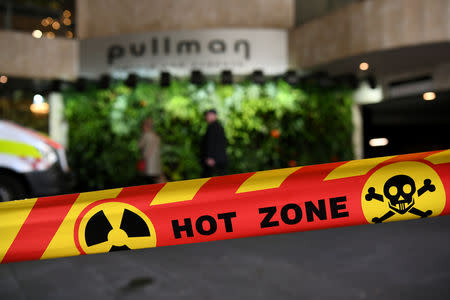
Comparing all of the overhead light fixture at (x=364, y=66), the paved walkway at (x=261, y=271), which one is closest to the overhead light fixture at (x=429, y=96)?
the overhead light fixture at (x=364, y=66)

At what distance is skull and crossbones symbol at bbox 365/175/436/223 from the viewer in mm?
1599

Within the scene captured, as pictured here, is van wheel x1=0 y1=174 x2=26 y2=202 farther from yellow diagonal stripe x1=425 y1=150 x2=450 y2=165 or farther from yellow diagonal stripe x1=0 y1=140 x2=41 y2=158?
yellow diagonal stripe x1=425 y1=150 x2=450 y2=165

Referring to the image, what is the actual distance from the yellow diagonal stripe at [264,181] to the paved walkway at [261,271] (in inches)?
51.2

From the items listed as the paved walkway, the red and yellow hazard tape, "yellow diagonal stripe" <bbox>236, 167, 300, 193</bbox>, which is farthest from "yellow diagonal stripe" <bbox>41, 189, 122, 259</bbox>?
the paved walkway

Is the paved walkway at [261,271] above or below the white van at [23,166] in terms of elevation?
below

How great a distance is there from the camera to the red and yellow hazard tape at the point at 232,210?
161 centimetres

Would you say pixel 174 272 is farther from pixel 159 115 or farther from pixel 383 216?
pixel 159 115

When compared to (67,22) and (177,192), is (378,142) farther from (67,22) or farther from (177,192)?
(177,192)

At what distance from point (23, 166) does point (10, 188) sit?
13.0 inches

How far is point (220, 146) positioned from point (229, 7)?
17.5 feet

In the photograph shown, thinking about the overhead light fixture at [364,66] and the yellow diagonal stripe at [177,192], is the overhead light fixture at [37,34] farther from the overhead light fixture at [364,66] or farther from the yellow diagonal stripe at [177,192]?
the yellow diagonal stripe at [177,192]

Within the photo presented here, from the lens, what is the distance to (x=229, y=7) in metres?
10.5

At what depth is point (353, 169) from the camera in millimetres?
1652

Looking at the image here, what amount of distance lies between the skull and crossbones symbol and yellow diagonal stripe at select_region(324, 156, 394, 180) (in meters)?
0.08
